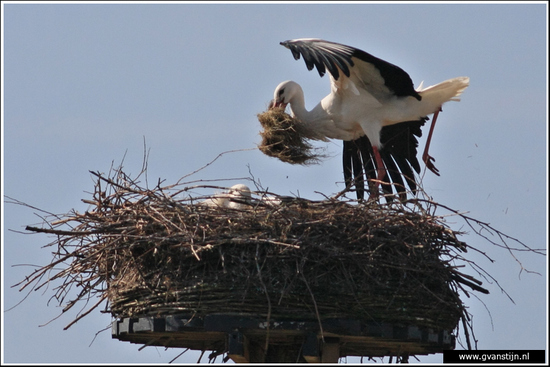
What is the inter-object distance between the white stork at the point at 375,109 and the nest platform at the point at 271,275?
201 centimetres

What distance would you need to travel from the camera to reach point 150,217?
601cm

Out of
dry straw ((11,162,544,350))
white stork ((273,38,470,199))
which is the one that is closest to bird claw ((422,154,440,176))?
white stork ((273,38,470,199))

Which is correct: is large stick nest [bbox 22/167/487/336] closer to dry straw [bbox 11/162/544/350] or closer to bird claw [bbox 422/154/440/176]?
dry straw [bbox 11/162/544/350]

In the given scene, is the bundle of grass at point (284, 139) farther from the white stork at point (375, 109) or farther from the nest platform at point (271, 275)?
the nest platform at point (271, 275)

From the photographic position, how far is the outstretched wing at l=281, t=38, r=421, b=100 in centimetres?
751

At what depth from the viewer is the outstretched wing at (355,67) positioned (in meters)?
7.51

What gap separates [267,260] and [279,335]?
1.49 feet

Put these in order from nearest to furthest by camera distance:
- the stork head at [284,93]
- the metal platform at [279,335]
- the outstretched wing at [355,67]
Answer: the metal platform at [279,335]
the outstretched wing at [355,67]
the stork head at [284,93]

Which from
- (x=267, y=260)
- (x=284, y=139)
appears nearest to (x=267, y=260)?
(x=267, y=260)

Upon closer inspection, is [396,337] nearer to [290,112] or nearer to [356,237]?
[356,237]

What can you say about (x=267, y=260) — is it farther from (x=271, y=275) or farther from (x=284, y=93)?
(x=284, y=93)

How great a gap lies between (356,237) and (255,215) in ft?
2.06

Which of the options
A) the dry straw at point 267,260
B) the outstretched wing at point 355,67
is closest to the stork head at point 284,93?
the outstretched wing at point 355,67

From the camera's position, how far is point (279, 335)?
5754 millimetres
